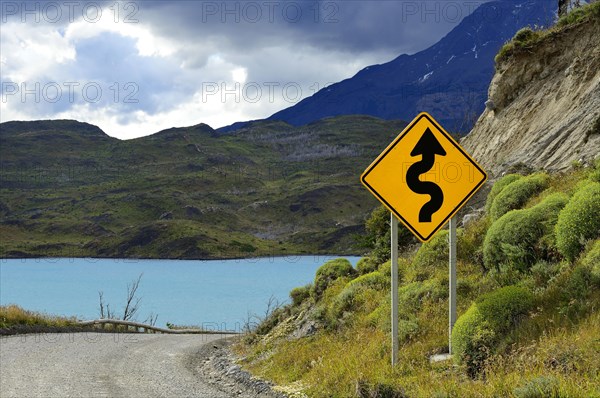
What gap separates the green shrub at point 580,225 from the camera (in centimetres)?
1115

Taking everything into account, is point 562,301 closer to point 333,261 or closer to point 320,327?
point 320,327

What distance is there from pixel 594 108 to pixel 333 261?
1040cm

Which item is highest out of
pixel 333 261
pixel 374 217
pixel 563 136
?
→ pixel 563 136

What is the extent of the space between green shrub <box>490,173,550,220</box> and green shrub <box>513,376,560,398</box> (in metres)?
9.68

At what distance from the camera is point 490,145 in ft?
89.1

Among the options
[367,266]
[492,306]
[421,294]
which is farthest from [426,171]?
[367,266]

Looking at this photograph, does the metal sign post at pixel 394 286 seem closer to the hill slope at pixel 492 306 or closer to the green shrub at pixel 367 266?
the hill slope at pixel 492 306

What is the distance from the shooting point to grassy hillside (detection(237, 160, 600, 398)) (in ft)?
27.0

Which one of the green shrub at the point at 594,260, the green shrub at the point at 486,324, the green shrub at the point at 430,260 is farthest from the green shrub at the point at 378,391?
the green shrub at the point at 430,260

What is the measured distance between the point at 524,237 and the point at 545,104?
13661 millimetres

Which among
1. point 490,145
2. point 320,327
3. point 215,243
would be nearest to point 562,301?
point 320,327

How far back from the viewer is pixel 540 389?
6859mm

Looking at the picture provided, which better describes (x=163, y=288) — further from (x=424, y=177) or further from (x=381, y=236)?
(x=424, y=177)

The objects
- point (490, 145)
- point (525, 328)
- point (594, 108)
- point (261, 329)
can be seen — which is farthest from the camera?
point (490, 145)
